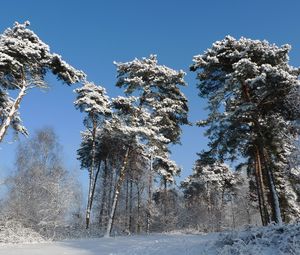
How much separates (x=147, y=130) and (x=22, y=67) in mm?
9577

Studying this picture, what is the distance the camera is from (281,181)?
29.5m

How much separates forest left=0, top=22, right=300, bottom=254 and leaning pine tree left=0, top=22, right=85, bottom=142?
0.18 feet

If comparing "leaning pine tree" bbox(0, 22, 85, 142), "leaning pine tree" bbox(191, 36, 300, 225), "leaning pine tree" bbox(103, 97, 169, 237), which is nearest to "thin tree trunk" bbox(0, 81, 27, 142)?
"leaning pine tree" bbox(0, 22, 85, 142)

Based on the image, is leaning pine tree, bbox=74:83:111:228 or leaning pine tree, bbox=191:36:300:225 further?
leaning pine tree, bbox=74:83:111:228

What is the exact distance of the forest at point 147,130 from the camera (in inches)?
717

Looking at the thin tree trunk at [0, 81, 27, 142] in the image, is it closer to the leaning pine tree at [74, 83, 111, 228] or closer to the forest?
the forest

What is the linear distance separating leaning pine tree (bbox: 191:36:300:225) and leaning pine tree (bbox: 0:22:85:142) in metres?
8.56

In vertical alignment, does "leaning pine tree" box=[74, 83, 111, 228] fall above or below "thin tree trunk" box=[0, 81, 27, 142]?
above

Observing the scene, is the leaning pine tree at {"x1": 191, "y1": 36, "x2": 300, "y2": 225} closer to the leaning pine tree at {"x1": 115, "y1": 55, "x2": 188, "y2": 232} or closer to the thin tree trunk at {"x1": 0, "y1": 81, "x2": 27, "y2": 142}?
the leaning pine tree at {"x1": 115, "y1": 55, "x2": 188, "y2": 232}

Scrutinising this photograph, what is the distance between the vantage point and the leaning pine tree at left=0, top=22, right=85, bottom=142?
56.0 ft

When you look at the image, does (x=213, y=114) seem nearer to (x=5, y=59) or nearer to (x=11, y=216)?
(x=5, y=59)

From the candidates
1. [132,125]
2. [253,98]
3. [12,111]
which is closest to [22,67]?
[12,111]

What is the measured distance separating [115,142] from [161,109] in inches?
227

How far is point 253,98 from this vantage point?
2036 centimetres
